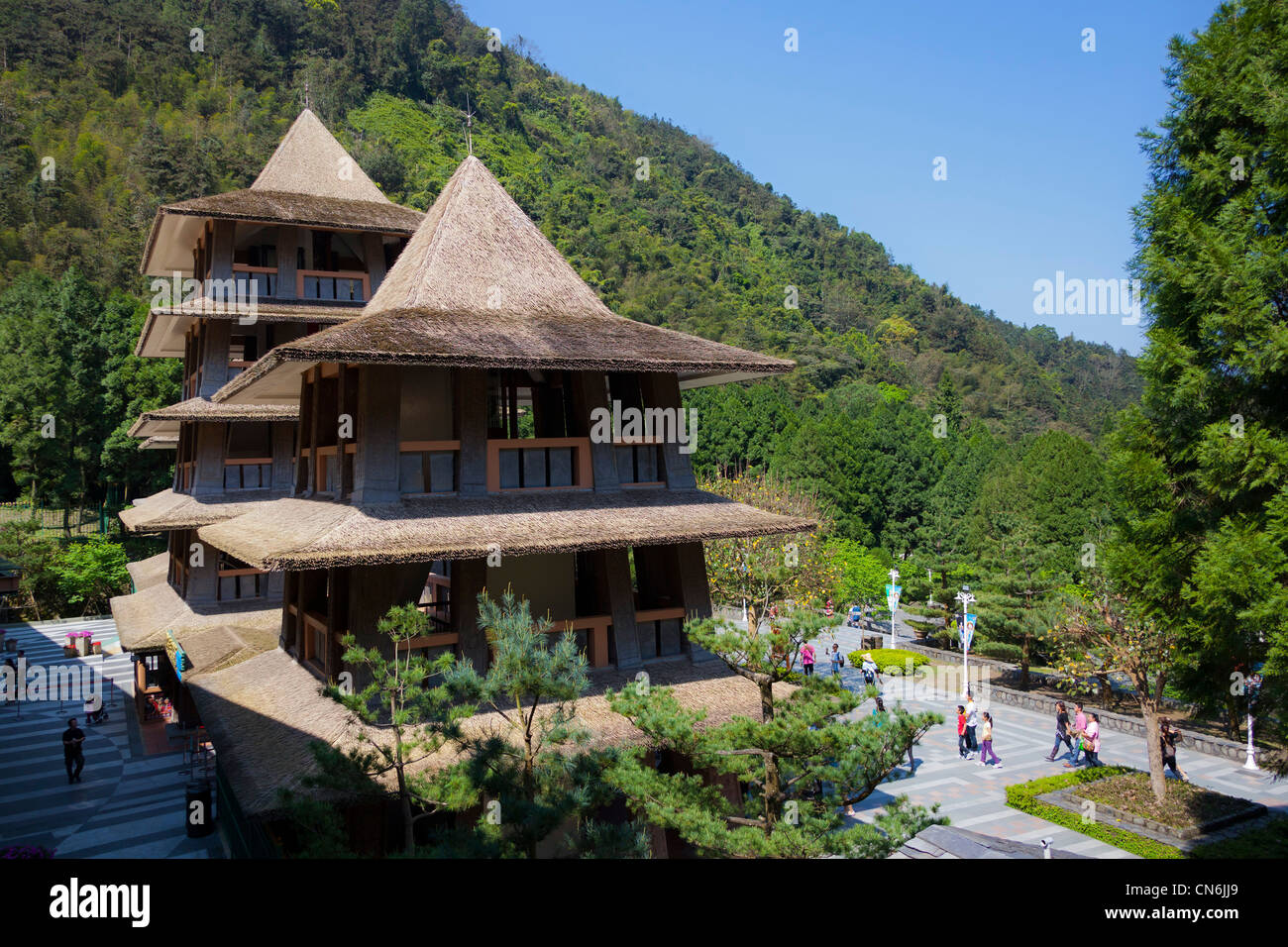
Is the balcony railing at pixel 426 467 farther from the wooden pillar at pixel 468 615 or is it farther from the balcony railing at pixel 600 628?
the balcony railing at pixel 600 628

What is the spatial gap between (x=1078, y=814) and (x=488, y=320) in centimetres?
1846

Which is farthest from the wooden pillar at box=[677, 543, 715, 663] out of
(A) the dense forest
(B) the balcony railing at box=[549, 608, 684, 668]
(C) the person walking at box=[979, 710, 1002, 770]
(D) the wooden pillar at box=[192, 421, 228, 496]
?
(C) the person walking at box=[979, 710, 1002, 770]

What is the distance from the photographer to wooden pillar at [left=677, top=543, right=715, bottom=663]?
14680 mm

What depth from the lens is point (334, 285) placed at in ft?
78.8

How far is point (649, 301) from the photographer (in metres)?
109

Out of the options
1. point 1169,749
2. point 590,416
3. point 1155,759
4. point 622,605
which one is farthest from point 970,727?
point 590,416

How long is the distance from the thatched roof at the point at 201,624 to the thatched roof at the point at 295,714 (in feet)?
5.11

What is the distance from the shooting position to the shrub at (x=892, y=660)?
3822cm

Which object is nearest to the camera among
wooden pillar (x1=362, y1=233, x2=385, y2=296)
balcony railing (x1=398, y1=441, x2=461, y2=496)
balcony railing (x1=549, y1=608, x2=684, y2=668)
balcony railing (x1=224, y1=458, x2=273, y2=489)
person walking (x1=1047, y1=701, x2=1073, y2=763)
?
balcony railing (x1=398, y1=441, x2=461, y2=496)

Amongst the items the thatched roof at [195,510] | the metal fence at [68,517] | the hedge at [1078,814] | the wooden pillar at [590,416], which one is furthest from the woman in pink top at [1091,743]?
the metal fence at [68,517]

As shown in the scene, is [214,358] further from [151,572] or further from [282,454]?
[151,572]

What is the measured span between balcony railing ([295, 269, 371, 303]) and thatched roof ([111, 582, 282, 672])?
26.3ft

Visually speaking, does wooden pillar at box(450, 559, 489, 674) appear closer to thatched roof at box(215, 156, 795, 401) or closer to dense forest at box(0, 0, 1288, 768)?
thatched roof at box(215, 156, 795, 401)
